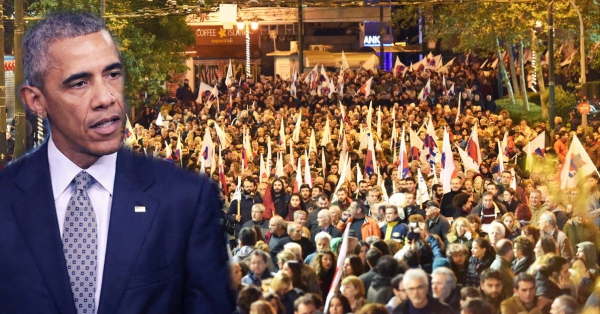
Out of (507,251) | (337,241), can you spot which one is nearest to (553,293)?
(507,251)

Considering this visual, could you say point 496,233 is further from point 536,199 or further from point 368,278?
point 536,199

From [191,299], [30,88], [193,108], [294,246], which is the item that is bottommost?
[193,108]

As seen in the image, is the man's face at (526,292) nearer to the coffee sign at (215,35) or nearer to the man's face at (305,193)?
the man's face at (305,193)

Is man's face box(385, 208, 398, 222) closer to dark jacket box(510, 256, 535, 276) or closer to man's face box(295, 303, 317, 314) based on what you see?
dark jacket box(510, 256, 535, 276)

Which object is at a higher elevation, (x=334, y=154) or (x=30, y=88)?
(x=30, y=88)

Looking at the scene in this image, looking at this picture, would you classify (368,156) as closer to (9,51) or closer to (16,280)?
(16,280)

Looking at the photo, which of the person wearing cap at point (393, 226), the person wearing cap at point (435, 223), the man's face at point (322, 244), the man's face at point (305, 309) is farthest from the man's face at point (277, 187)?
the man's face at point (305, 309)

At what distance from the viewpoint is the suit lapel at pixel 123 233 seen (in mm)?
2719

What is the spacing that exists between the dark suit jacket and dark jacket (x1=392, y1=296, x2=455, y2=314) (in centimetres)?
590

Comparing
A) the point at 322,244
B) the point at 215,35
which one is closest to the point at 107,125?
the point at 322,244

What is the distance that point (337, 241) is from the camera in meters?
12.3

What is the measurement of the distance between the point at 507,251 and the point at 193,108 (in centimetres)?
2822

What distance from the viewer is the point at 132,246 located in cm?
273

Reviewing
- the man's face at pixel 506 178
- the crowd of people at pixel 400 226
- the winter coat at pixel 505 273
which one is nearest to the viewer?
Result: the crowd of people at pixel 400 226
